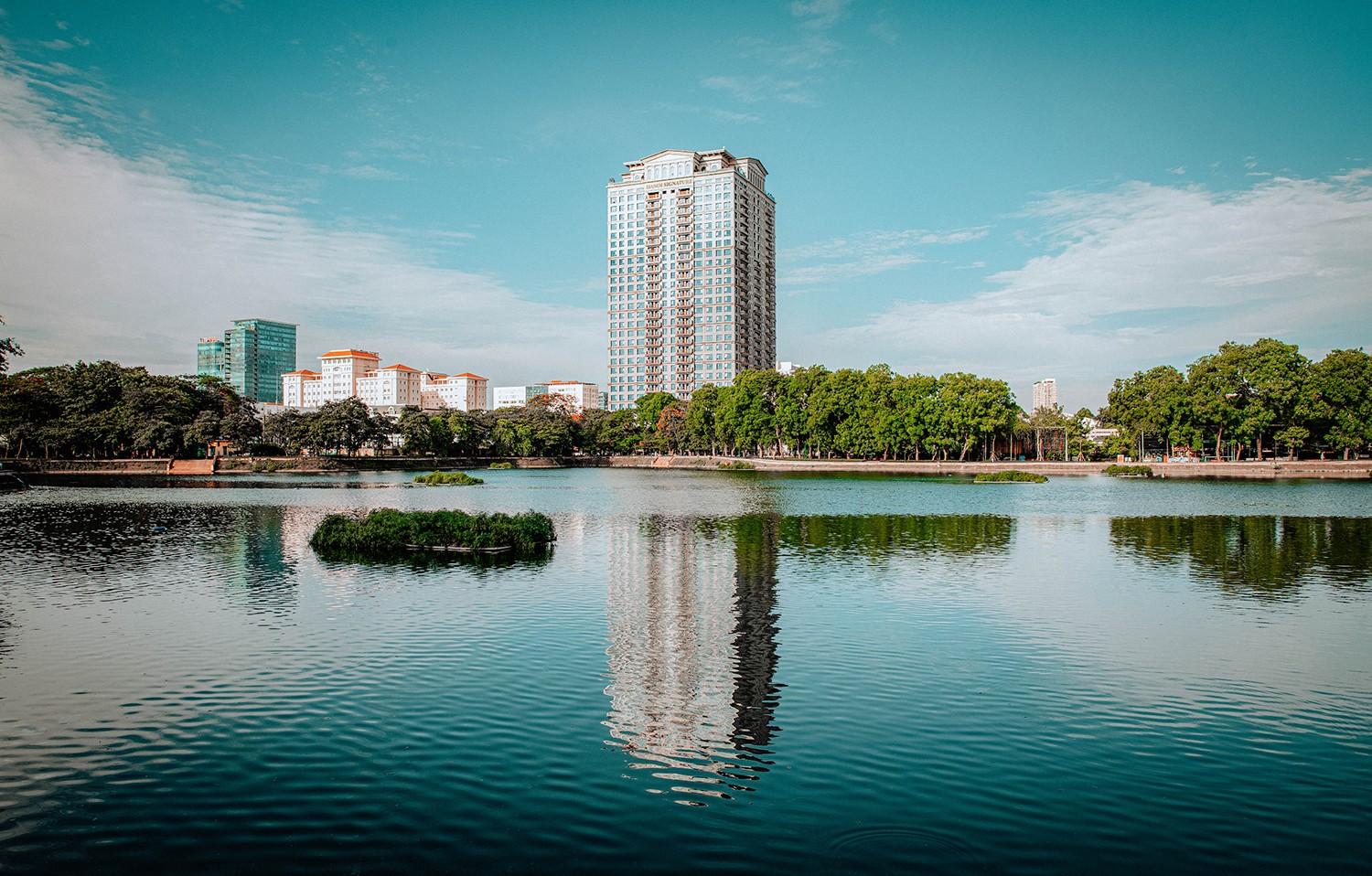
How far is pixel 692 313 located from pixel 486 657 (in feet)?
563

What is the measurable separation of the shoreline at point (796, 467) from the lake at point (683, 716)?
68303 mm

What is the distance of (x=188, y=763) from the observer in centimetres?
896

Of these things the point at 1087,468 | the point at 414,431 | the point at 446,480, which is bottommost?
the point at 446,480

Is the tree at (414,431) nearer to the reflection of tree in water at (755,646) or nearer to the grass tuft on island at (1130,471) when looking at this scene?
the grass tuft on island at (1130,471)

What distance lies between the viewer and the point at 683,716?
420 inches

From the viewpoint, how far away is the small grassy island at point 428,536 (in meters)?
26.0

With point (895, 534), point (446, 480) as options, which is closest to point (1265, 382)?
point (895, 534)


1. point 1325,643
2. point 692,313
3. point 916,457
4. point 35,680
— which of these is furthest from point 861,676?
point 692,313

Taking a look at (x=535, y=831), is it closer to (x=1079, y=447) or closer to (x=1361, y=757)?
(x=1361, y=757)

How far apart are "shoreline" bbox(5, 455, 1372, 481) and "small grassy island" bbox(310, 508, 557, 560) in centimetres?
6187

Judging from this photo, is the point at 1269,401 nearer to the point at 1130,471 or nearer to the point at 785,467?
the point at 1130,471

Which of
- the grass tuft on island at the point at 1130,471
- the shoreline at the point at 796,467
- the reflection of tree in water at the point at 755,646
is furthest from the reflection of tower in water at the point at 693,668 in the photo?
the grass tuft on island at the point at 1130,471

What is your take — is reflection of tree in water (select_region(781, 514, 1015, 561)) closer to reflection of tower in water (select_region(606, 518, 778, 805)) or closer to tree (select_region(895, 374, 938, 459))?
reflection of tower in water (select_region(606, 518, 778, 805))

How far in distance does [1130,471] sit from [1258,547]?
63.6 m
